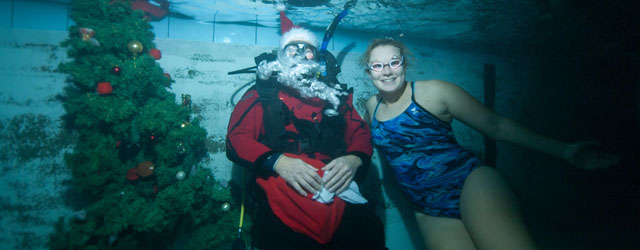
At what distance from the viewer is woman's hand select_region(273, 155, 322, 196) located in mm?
1528

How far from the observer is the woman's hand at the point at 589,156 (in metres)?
1.25

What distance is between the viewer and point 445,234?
1.79 meters

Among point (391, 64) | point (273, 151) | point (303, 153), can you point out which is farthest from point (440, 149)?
point (273, 151)

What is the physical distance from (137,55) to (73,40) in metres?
0.50

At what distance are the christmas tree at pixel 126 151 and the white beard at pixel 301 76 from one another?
1254mm

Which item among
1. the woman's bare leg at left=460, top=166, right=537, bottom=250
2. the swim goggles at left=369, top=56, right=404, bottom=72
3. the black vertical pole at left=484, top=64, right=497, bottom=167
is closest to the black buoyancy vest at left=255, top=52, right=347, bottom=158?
the swim goggles at left=369, top=56, right=404, bottom=72

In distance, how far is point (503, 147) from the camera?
153 inches

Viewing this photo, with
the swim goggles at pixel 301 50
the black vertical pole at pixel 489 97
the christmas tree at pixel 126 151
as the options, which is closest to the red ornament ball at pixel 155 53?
the christmas tree at pixel 126 151

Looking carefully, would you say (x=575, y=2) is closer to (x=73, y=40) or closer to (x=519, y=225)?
(x=519, y=225)

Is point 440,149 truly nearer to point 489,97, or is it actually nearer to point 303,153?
point 303,153

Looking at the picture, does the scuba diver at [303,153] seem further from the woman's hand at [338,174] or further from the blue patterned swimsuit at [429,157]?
the blue patterned swimsuit at [429,157]

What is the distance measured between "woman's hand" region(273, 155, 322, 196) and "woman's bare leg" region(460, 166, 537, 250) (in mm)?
1272

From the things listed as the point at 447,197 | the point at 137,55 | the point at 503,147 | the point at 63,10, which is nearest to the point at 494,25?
the point at 503,147

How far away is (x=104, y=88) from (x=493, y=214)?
384 centimetres
